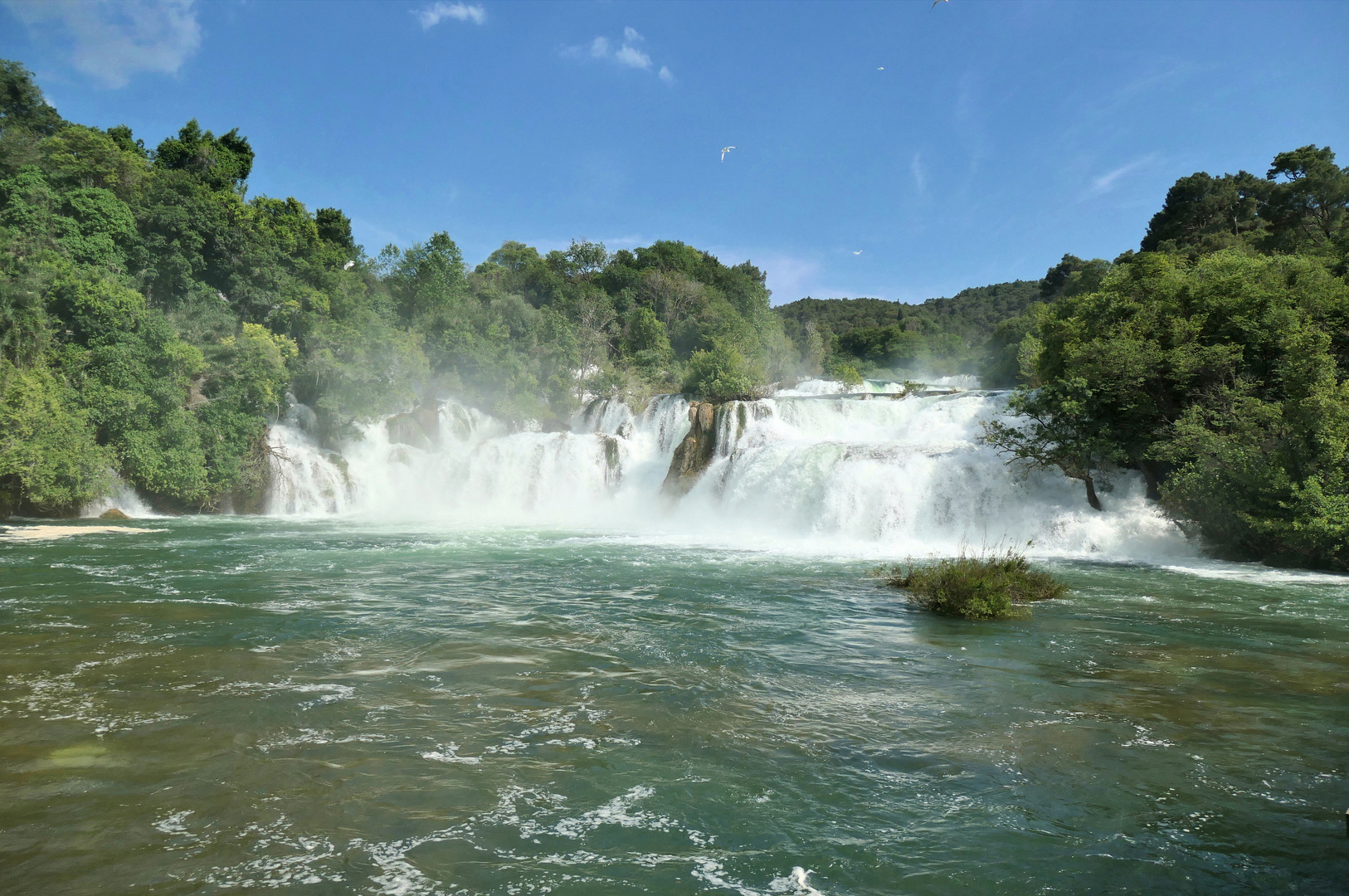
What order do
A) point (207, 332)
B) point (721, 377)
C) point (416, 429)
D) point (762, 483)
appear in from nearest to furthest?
point (762, 483), point (207, 332), point (416, 429), point (721, 377)

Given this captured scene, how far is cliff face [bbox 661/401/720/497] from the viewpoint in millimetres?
28500

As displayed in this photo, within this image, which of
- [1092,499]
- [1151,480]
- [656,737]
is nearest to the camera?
[656,737]

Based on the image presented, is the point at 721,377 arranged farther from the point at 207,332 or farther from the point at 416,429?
the point at 207,332

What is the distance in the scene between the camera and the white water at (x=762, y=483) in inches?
779

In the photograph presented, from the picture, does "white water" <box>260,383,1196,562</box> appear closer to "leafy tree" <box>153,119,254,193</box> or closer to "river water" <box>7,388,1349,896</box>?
"river water" <box>7,388,1349,896</box>

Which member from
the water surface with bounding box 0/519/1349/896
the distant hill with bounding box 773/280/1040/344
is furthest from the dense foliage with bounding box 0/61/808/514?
the distant hill with bounding box 773/280/1040/344

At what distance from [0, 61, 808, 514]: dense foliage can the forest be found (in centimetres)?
11

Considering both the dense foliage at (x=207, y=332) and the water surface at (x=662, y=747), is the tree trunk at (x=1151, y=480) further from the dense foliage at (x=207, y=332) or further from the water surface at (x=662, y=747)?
the dense foliage at (x=207, y=332)

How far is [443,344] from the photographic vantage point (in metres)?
41.4

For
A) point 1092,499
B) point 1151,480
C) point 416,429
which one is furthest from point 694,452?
point 1151,480

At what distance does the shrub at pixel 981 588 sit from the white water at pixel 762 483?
6.58m

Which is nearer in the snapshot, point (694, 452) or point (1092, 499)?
point (1092, 499)

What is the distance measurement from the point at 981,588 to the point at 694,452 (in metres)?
19.2

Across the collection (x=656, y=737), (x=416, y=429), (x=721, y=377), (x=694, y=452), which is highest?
(x=721, y=377)
